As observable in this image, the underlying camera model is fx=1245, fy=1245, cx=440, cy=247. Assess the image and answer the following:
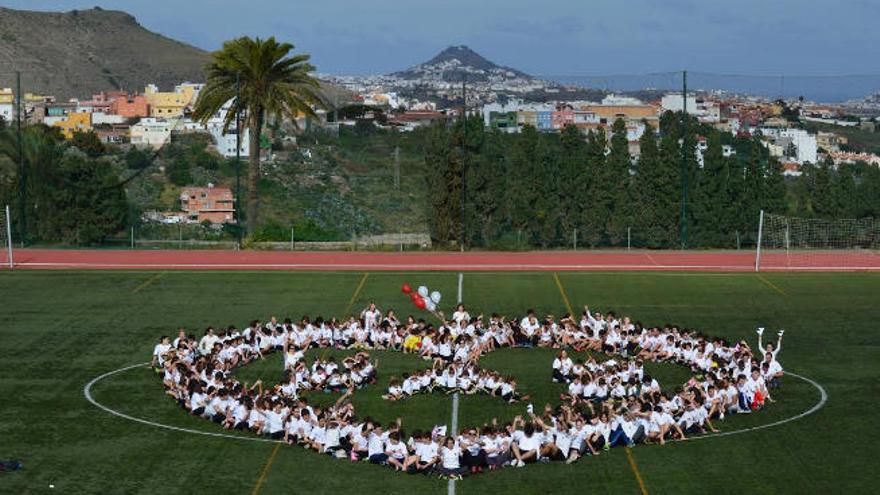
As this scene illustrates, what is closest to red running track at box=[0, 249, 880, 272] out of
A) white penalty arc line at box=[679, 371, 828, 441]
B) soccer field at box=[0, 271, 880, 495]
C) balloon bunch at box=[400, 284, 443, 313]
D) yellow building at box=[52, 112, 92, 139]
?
soccer field at box=[0, 271, 880, 495]

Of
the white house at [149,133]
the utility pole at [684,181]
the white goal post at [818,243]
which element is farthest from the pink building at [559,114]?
the white goal post at [818,243]

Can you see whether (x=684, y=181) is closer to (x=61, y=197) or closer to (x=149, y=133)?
(x=61, y=197)

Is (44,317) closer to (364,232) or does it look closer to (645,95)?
(364,232)

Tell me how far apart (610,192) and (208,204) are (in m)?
31.4

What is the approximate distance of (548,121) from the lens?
405 ft

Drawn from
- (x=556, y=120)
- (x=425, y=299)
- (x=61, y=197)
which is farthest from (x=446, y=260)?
(x=556, y=120)

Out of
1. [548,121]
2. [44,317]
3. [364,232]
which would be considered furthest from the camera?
[548,121]

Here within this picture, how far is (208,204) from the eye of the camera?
78.3 meters

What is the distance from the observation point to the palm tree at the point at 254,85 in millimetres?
54750

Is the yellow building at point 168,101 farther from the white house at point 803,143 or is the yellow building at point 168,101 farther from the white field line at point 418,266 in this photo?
the white field line at point 418,266

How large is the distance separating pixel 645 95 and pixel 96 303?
63056 mm

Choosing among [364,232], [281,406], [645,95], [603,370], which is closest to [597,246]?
[364,232]

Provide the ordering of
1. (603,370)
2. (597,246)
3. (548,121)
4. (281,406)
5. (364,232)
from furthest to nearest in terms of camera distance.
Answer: (548,121), (364,232), (597,246), (603,370), (281,406)

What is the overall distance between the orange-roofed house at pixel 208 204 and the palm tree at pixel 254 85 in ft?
45.5
